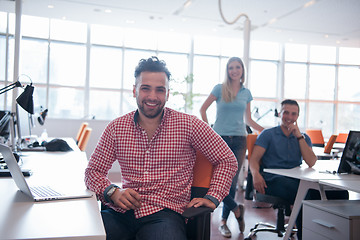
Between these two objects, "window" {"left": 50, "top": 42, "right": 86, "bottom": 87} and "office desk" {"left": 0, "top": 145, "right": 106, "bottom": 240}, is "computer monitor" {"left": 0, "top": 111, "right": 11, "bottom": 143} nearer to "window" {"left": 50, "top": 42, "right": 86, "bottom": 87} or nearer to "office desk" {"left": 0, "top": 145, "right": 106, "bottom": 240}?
"office desk" {"left": 0, "top": 145, "right": 106, "bottom": 240}

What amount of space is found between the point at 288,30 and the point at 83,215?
8.88m

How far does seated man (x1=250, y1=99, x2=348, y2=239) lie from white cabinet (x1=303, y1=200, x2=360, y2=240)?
42 cm

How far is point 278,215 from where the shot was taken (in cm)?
302


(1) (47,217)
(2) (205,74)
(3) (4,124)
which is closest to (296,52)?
(2) (205,74)

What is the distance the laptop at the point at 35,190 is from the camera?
137 cm

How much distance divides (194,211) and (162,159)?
34cm

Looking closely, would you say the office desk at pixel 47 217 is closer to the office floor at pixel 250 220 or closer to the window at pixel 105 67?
the office floor at pixel 250 220

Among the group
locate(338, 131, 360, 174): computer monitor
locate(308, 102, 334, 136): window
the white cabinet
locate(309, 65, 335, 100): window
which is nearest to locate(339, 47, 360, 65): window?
locate(309, 65, 335, 100): window

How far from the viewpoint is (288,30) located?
8969mm

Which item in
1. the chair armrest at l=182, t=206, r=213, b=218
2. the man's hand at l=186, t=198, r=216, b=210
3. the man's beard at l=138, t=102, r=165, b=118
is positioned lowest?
the chair armrest at l=182, t=206, r=213, b=218

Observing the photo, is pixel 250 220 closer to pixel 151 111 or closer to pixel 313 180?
pixel 313 180

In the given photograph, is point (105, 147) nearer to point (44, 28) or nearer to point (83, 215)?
point (83, 215)

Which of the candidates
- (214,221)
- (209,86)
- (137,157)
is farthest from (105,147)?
(209,86)

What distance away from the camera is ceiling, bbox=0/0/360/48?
280 inches
